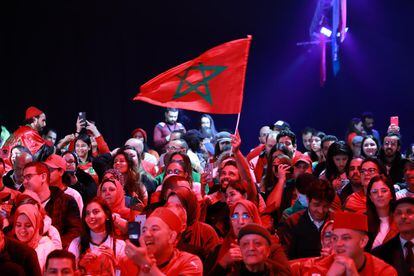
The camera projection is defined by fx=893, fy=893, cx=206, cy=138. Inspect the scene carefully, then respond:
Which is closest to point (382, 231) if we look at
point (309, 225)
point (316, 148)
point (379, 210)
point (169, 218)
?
point (379, 210)

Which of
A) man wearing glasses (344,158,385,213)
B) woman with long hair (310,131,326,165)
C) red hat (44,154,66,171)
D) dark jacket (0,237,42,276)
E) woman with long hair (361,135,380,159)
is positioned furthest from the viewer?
woman with long hair (310,131,326,165)

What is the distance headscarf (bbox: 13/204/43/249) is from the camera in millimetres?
5906

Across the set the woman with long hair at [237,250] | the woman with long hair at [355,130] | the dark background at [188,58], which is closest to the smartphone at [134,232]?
the woman with long hair at [237,250]

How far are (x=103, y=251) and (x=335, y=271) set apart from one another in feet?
5.63

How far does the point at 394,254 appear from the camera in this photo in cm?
566

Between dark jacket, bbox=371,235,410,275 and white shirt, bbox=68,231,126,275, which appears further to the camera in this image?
white shirt, bbox=68,231,126,275

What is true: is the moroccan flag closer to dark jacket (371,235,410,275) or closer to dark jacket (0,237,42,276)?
dark jacket (371,235,410,275)

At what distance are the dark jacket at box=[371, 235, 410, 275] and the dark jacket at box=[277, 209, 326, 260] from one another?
50 cm

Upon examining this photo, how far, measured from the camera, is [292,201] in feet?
24.7

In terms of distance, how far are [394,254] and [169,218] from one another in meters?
1.51

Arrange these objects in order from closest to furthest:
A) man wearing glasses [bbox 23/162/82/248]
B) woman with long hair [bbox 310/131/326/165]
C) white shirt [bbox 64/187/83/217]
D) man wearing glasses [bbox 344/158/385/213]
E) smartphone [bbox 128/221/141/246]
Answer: smartphone [bbox 128/221/141/246], man wearing glasses [bbox 344/158/385/213], man wearing glasses [bbox 23/162/82/248], white shirt [bbox 64/187/83/217], woman with long hair [bbox 310/131/326/165]

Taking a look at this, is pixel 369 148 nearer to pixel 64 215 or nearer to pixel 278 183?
pixel 278 183

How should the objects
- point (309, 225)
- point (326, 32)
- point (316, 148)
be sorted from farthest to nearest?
1. point (326, 32)
2. point (316, 148)
3. point (309, 225)

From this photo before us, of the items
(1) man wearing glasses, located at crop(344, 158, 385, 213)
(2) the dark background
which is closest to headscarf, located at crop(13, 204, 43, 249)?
(1) man wearing glasses, located at crop(344, 158, 385, 213)
